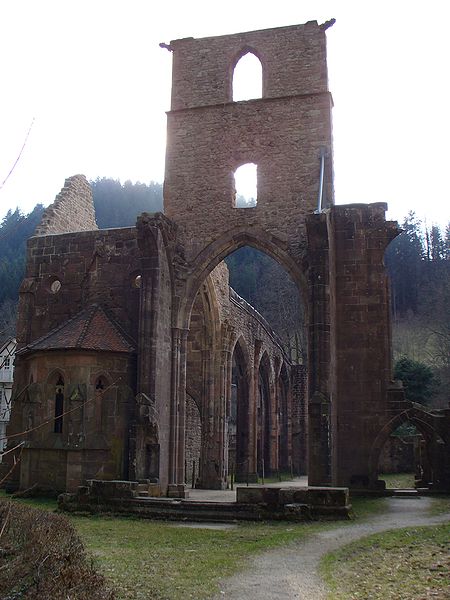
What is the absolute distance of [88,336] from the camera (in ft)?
56.8

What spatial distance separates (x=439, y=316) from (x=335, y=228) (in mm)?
34896

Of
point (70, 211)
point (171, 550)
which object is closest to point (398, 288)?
point (70, 211)

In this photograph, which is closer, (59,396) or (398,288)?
(59,396)

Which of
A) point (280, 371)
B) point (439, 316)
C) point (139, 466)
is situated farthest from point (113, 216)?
point (139, 466)

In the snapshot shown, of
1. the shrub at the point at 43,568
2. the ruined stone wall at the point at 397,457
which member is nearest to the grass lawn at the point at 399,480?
the ruined stone wall at the point at 397,457

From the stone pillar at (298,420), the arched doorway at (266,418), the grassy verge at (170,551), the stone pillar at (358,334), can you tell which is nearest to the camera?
the grassy verge at (170,551)

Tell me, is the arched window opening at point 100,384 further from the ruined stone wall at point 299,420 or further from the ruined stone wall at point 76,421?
the ruined stone wall at point 299,420

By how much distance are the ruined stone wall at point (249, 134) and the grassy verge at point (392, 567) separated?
980 centimetres

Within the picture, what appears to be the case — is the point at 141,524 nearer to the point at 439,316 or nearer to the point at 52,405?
the point at 52,405

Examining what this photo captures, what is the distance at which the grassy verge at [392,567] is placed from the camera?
23.0 feet

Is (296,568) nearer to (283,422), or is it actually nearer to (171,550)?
(171,550)

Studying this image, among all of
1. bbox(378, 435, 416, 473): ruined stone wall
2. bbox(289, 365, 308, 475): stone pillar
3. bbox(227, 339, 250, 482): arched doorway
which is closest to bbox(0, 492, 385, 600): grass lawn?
bbox(227, 339, 250, 482): arched doorway

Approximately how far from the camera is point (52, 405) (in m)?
17.0

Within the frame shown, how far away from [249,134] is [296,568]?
14089 millimetres
